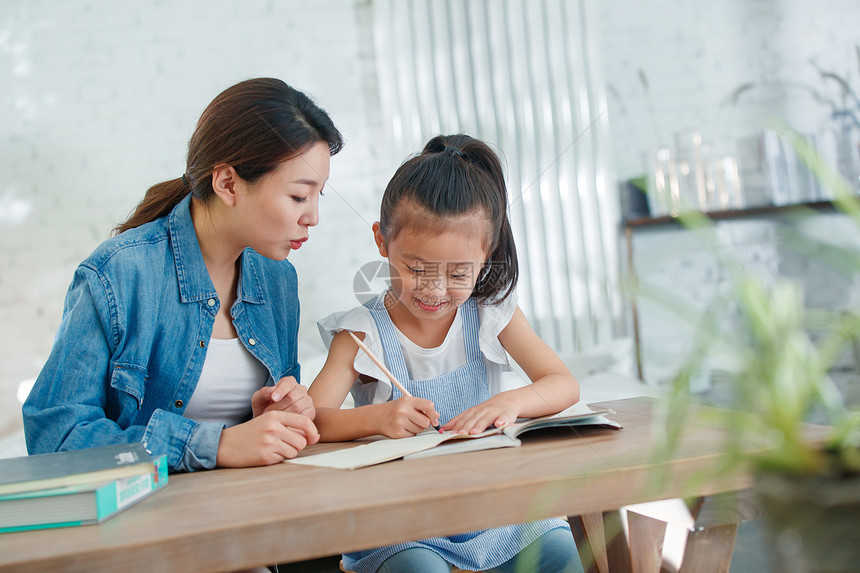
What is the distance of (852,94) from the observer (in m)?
3.21

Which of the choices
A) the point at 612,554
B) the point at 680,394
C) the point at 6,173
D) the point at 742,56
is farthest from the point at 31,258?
the point at 742,56

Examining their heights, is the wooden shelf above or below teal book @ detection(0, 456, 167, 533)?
above

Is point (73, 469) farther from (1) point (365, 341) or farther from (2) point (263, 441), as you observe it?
(1) point (365, 341)

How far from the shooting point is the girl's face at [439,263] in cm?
118

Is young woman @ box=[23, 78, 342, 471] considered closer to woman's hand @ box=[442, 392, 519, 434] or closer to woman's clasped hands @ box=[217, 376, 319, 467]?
woman's clasped hands @ box=[217, 376, 319, 467]

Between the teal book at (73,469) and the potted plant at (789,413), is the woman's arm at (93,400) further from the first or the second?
the potted plant at (789,413)

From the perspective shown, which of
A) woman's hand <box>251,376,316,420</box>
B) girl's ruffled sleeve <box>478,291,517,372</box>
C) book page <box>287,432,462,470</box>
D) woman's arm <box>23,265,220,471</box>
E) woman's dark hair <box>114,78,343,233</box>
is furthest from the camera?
girl's ruffled sleeve <box>478,291,517,372</box>

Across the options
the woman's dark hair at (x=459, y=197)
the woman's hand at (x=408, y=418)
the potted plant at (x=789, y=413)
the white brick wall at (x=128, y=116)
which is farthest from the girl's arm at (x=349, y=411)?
the white brick wall at (x=128, y=116)

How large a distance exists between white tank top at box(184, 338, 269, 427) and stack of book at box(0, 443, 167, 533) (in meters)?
0.53

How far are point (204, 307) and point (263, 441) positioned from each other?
1.28ft

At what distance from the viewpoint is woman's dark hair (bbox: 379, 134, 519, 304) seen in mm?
1208

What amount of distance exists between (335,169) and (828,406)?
2.62m

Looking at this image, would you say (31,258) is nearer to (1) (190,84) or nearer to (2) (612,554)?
(1) (190,84)

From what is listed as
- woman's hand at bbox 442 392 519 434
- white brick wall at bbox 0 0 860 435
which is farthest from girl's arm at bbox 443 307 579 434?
white brick wall at bbox 0 0 860 435
